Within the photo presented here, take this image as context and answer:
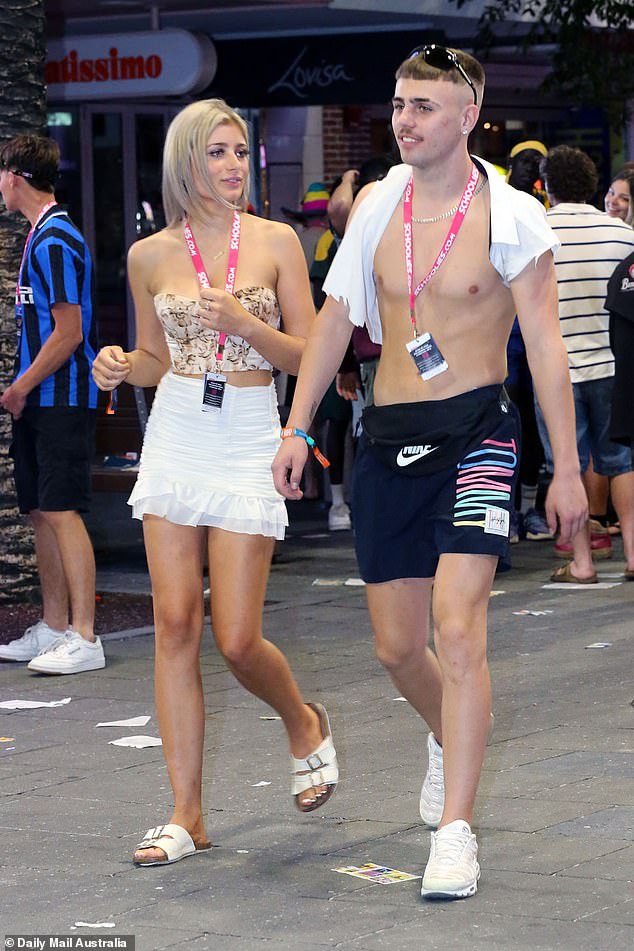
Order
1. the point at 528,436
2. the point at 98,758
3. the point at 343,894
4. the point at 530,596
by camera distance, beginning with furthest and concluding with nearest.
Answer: the point at 528,436 < the point at 530,596 < the point at 98,758 < the point at 343,894

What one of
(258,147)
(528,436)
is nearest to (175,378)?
(528,436)

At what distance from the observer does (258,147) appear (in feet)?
70.0

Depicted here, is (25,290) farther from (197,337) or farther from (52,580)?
(197,337)

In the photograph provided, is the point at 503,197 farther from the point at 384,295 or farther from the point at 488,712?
the point at 488,712

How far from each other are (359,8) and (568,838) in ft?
42.7

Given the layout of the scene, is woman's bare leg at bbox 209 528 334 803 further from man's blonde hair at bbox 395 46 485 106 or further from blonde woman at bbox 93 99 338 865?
man's blonde hair at bbox 395 46 485 106

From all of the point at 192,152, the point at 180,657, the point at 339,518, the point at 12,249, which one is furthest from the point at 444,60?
the point at 339,518

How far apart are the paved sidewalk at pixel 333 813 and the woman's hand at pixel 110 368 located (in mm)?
1332

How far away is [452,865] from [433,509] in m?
0.94

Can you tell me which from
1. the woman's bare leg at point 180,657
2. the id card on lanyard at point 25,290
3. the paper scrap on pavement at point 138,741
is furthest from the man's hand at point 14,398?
the woman's bare leg at point 180,657

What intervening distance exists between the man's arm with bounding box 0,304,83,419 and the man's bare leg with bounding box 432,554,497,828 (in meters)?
3.72

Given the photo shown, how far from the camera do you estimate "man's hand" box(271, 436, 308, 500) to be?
489cm

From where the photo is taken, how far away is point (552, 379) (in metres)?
4.75

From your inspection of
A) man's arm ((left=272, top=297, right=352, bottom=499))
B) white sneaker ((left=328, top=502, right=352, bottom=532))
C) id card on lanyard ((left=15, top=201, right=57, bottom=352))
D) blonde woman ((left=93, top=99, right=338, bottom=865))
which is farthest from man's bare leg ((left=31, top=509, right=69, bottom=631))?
white sneaker ((left=328, top=502, right=352, bottom=532))
